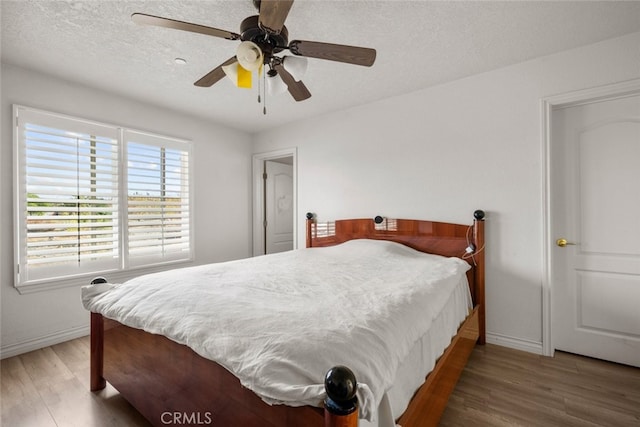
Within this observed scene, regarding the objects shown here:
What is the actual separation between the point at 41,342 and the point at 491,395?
138 inches

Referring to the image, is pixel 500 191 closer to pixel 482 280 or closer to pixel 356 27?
pixel 482 280

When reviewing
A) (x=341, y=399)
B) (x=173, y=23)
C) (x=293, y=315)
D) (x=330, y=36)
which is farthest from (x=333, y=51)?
(x=341, y=399)

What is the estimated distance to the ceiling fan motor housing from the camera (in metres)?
1.49

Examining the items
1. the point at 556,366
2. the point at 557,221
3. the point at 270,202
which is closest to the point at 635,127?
the point at 557,221

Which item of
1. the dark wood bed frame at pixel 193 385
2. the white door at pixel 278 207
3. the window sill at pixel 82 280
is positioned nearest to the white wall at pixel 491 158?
the dark wood bed frame at pixel 193 385

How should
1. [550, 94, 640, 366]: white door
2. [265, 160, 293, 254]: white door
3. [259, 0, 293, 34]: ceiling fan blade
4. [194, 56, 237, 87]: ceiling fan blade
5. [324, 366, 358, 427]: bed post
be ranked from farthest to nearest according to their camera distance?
[265, 160, 293, 254]: white door → [550, 94, 640, 366]: white door → [194, 56, 237, 87]: ceiling fan blade → [259, 0, 293, 34]: ceiling fan blade → [324, 366, 358, 427]: bed post

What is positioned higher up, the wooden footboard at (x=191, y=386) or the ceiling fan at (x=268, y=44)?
the ceiling fan at (x=268, y=44)

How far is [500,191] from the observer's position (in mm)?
2465

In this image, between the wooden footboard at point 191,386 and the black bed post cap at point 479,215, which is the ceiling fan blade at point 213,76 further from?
the black bed post cap at point 479,215

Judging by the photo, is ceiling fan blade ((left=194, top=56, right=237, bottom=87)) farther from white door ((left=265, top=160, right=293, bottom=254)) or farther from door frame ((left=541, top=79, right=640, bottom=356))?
white door ((left=265, top=160, right=293, bottom=254))

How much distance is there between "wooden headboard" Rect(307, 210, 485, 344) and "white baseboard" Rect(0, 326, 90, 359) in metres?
2.57

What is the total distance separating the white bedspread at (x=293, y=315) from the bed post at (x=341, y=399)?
0.15 feet

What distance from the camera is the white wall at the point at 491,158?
2.27 meters

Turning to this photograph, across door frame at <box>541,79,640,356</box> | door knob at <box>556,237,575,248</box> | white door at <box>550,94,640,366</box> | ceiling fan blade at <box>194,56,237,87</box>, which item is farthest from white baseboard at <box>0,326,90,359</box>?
door knob at <box>556,237,575,248</box>
